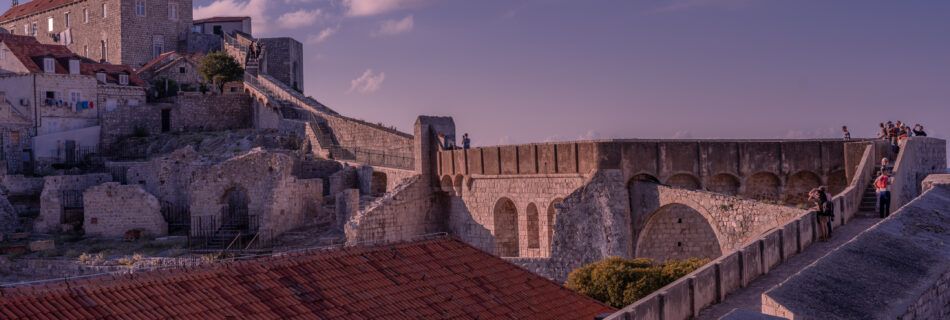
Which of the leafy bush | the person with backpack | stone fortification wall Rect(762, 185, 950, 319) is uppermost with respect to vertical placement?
the person with backpack

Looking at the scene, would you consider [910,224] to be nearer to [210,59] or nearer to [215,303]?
[215,303]

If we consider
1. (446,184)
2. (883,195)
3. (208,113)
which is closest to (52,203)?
(208,113)

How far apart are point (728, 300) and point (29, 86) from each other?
45.3m

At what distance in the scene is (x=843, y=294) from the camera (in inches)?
310

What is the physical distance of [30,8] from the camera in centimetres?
7344

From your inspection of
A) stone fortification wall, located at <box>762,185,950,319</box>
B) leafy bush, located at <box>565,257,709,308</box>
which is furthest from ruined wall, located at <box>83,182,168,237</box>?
stone fortification wall, located at <box>762,185,950,319</box>

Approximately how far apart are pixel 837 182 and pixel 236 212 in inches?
910

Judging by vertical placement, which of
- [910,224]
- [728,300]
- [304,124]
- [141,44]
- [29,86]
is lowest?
[728,300]

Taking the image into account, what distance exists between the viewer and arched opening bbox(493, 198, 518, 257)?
27.0m

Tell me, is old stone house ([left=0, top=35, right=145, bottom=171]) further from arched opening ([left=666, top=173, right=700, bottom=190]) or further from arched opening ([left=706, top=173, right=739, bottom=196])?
arched opening ([left=706, top=173, right=739, bottom=196])

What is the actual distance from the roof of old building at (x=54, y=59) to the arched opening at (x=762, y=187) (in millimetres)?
41171

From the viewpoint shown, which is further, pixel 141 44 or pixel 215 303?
pixel 141 44

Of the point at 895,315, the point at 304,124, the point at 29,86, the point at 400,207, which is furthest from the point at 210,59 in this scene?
the point at 895,315

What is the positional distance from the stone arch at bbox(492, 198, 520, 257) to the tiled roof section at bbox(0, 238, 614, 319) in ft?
34.9
